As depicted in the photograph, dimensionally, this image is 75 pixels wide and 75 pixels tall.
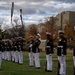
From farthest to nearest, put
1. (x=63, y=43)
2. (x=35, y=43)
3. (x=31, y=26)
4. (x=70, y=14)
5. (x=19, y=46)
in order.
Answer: (x=70, y=14) < (x=31, y=26) < (x=19, y=46) < (x=35, y=43) < (x=63, y=43)

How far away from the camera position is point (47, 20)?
4272 inches

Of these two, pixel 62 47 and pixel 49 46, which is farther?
pixel 49 46

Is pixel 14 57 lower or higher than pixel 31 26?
higher

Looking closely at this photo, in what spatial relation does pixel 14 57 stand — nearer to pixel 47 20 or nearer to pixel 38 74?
pixel 38 74

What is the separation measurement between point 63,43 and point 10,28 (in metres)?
106

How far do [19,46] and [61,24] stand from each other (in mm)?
104331

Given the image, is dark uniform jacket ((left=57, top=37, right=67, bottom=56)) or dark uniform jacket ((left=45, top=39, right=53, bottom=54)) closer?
dark uniform jacket ((left=57, top=37, right=67, bottom=56))

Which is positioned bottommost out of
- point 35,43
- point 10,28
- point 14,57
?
point 10,28

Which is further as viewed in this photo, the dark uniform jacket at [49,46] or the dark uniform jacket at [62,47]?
the dark uniform jacket at [49,46]

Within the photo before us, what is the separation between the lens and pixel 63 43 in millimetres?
16172

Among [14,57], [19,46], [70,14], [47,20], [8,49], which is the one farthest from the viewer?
[70,14]

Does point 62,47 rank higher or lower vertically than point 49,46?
higher

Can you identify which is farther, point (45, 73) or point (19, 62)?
point (19, 62)

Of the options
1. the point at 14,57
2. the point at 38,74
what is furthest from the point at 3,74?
the point at 14,57
